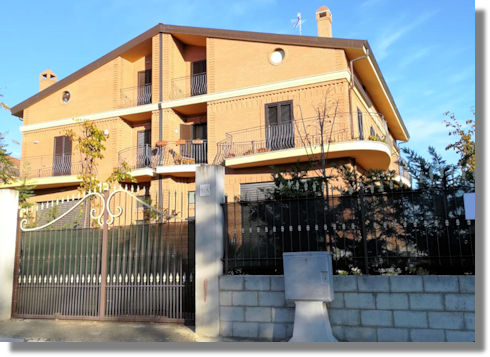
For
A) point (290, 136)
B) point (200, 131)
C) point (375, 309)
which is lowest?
point (375, 309)

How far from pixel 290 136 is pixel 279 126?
692 mm

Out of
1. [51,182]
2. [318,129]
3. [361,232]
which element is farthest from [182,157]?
[361,232]

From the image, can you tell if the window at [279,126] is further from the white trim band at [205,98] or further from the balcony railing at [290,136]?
the white trim band at [205,98]

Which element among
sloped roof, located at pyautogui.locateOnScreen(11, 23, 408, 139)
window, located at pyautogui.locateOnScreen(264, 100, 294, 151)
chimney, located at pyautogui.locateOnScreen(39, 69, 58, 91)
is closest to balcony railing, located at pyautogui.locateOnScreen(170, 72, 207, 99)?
sloped roof, located at pyautogui.locateOnScreen(11, 23, 408, 139)

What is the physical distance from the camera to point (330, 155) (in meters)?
15.1

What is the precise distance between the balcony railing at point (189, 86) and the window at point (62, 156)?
6.04m

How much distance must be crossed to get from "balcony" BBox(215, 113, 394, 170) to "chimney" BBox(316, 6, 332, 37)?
185 inches

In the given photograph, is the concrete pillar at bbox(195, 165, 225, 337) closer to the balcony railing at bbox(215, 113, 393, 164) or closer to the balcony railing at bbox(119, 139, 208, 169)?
the balcony railing at bbox(215, 113, 393, 164)

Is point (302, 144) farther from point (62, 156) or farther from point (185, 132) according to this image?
point (62, 156)

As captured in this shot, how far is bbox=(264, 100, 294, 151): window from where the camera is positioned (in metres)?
16.1

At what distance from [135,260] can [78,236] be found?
146 cm

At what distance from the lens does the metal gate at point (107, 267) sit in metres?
7.12

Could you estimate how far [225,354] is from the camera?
552cm

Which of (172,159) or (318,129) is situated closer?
(318,129)
